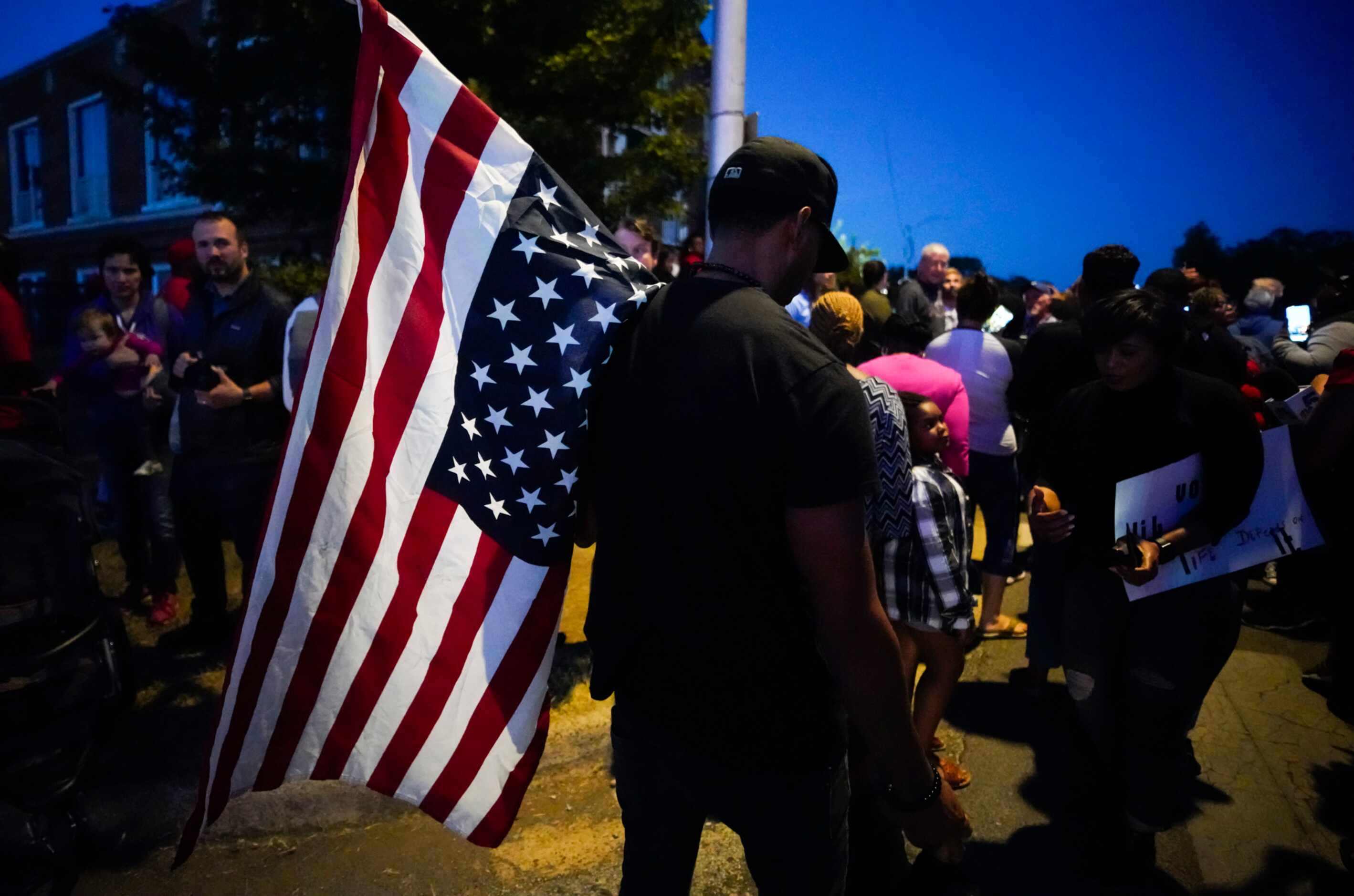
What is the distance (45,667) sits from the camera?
2.77 metres

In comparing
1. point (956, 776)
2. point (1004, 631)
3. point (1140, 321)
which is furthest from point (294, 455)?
point (1004, 631)

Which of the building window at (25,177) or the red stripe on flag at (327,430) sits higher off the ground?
the building window at (25,177)

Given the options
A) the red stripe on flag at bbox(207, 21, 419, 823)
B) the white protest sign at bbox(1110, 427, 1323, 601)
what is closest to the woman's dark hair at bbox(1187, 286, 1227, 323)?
the white protest sign at bbox(1110, 427, 1323, 601)

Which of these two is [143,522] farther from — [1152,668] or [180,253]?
[1152,668]

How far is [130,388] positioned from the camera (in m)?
5.05

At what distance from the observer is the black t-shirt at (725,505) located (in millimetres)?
1504

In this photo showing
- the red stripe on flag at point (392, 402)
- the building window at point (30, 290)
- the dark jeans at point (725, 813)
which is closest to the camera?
the dark jeans at point (725, 813)

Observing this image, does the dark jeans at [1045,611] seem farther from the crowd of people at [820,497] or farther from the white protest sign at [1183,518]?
the white protest sign at [1183,518]

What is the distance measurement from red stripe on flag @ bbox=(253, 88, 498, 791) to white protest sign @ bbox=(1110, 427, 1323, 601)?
2273 mm

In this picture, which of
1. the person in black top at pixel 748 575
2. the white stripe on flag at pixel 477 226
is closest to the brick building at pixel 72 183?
the white stripe on flag at pixel 477 226

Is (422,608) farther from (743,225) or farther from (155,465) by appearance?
(155,465)

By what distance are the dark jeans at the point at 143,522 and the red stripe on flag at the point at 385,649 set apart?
11.4 ft

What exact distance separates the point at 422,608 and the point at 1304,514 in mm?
2945

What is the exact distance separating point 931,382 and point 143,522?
4.65m
